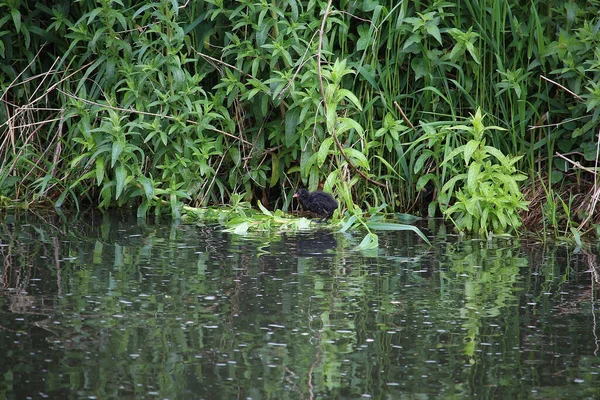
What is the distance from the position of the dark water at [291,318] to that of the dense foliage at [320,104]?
92 cm

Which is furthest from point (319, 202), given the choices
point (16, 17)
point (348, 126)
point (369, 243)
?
point (16, 17)

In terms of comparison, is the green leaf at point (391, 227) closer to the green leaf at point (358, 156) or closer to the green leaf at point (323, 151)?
the green leaf at point (358, 156)

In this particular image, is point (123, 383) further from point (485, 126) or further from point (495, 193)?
point (485, 126)

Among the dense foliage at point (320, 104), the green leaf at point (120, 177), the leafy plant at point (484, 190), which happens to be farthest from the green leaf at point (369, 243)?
the green leaf at point (120, 177)

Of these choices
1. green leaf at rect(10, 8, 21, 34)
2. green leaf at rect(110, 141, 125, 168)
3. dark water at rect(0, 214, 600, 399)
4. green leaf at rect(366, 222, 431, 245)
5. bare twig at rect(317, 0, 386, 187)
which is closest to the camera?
dark water at rect(0, 214, 600, 399)

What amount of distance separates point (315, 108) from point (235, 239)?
1311 mm

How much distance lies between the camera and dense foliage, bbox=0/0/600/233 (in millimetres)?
7191

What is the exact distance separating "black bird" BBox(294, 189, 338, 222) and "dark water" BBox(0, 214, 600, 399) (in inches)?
Result: 20.5

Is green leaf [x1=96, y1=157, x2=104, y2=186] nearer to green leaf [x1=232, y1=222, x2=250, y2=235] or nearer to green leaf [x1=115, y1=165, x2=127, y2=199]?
green leaf [x1=115, y1=165, x2=127, y2=199]

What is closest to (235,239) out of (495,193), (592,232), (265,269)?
(265,269)

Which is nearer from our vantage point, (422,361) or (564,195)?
(422,361)

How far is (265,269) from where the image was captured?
546 centimetres

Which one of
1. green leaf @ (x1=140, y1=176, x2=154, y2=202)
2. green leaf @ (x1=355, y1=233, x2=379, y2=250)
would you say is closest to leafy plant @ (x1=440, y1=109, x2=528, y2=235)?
green leaf @ (x1=355, y1=233, x2=379, y2=250)

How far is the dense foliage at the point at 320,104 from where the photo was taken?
7191 millimetres
